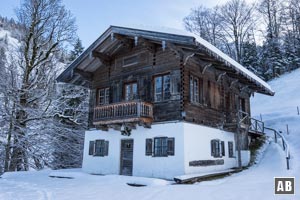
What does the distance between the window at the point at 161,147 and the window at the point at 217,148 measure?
3.12 meters

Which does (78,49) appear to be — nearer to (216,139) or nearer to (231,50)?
(216,139)

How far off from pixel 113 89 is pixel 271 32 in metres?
37.3

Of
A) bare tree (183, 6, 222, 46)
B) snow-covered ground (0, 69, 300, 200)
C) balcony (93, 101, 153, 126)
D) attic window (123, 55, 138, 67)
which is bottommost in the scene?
snow-covered ground (0, 69, 300, 200)

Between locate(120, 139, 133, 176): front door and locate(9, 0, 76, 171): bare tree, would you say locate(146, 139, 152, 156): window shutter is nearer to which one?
locate(120, 139, 133, 176): front door

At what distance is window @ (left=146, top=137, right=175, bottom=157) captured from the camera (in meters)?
12.4

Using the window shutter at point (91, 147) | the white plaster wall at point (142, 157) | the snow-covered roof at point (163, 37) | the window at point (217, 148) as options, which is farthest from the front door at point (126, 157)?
the snow-covered roof at point (163, 37)

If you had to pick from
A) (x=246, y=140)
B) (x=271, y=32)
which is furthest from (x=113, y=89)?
(x=271, y=32)

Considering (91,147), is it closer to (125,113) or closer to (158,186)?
(125,113)

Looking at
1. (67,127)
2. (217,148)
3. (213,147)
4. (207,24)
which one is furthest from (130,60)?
(207,24)

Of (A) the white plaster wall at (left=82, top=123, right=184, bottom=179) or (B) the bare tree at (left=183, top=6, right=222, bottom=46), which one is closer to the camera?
(A) the white plaster wall at (left=82, top=123, right=184, bottom=179)

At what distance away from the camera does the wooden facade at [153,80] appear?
1293cm

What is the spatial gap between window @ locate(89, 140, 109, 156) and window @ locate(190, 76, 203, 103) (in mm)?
5560

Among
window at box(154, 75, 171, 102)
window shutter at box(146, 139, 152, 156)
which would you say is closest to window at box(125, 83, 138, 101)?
window at box(154, 75, 171, 102)

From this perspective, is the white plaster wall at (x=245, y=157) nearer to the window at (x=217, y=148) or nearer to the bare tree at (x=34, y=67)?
the window at (x=217, y=148)
